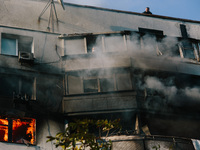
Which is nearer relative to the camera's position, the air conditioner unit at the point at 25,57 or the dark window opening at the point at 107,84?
the air conditioner unit at the point at 25,57

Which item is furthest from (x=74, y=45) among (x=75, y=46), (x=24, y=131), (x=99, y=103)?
(x=24, y=131)

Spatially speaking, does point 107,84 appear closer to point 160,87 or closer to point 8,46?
point 160,87

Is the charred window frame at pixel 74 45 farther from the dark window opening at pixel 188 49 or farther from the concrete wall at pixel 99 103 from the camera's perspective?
the dark window opening at pixel 188 49

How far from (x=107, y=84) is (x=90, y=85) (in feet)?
2.67

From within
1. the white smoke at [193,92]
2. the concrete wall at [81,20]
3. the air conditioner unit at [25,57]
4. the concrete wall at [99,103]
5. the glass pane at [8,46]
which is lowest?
the concrete wall at [99,103]

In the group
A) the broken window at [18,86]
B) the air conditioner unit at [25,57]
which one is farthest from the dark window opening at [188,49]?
the broken window at [18,86]

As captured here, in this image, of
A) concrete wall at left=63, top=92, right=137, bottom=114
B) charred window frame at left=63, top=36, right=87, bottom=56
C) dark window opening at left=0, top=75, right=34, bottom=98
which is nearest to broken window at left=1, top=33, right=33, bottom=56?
dark window opening at left=0, top=75, right=34, bottom=98

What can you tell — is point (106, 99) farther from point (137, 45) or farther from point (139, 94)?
point (137, 45)

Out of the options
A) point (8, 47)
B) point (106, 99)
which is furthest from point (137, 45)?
point (8, 47)

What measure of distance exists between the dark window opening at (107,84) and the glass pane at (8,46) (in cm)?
443

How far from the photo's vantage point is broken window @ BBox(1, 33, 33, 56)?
66.5 ft

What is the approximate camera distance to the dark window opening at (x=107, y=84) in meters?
19.9

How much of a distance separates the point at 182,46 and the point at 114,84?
5062mm

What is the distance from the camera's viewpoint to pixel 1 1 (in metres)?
21.5
